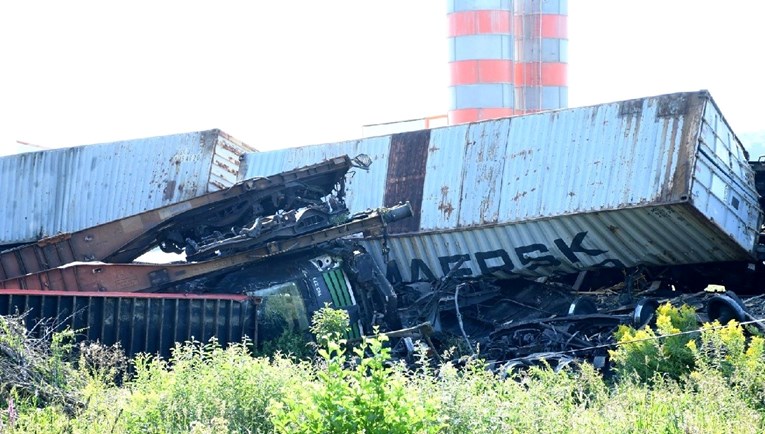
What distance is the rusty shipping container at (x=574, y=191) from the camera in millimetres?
16344

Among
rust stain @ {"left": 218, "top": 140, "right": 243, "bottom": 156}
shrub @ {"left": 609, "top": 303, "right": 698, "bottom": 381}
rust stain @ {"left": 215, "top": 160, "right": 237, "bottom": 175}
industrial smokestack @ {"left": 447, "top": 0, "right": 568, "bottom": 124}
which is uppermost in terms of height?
industrial smokestack @ {"left": 447, "top": 0, "right": 568, "bottom": 124}

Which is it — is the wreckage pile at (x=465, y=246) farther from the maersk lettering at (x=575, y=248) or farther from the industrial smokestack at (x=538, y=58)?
the industrial smokestack at (x=538, y=58)

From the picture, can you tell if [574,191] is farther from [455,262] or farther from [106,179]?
[106,179]

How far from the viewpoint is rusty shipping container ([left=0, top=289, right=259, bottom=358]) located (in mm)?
13469

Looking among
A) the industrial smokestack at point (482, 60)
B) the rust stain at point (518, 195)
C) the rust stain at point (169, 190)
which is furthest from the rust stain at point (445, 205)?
the industrial smokestack at point (482, 60)

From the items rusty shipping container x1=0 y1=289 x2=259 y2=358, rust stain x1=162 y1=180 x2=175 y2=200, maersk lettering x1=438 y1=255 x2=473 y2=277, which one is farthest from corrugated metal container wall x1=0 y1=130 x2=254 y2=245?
rusty shipping container x1=0 y1=289 x2=259 y2=358

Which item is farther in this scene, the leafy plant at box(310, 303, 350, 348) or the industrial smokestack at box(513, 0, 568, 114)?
the industrial smokestack at box(513, 0, 568, 114)

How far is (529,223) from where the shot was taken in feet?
57.6

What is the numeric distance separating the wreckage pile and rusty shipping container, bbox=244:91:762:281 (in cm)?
3

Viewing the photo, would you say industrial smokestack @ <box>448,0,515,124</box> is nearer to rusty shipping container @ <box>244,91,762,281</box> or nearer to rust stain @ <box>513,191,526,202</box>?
rusty shipping container @ <box>244,91,762,281</box>

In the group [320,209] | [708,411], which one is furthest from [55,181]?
[708,411]

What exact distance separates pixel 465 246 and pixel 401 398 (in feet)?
35.7

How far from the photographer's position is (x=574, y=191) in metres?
17.1

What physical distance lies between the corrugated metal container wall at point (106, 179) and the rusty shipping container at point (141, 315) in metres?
8.21
